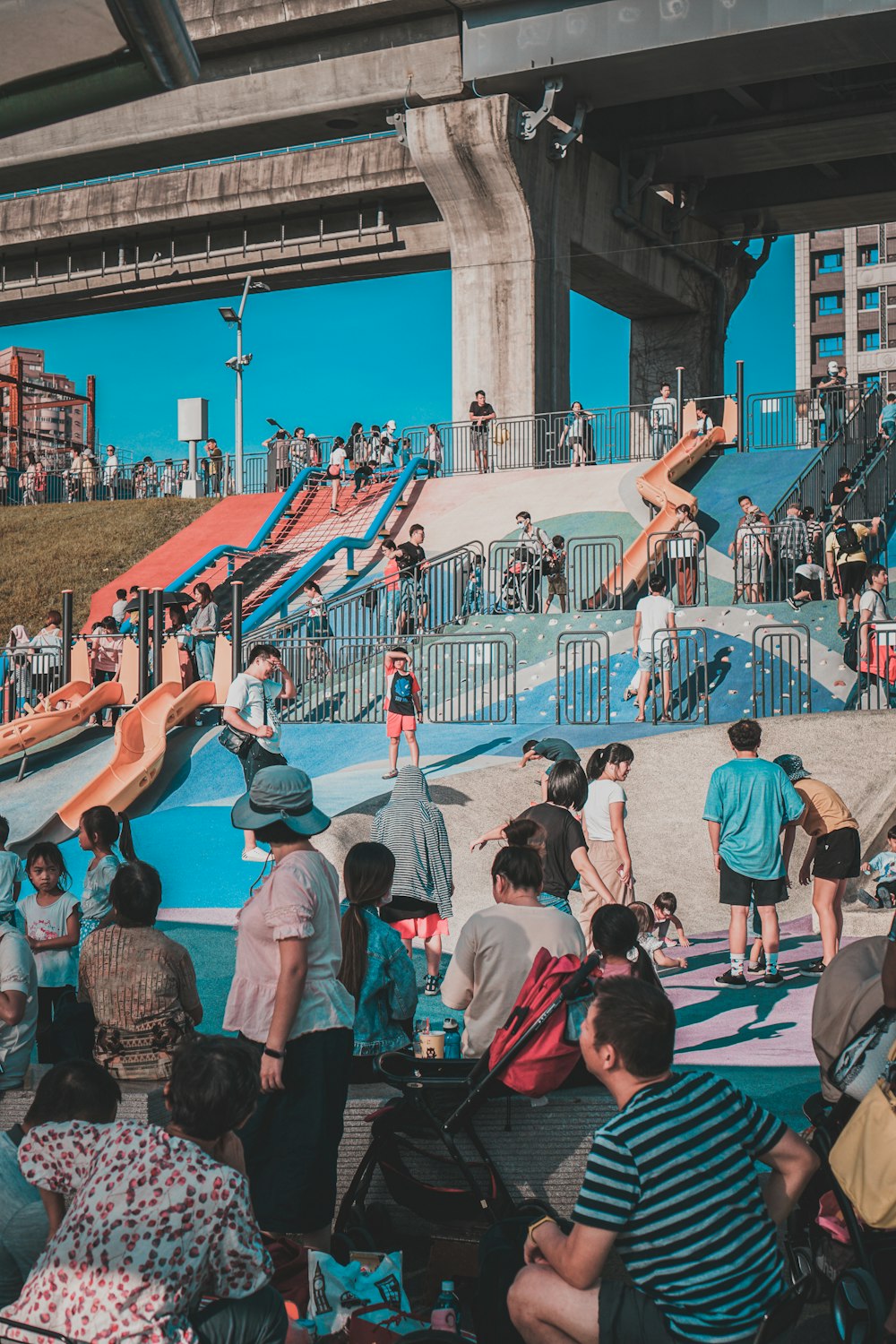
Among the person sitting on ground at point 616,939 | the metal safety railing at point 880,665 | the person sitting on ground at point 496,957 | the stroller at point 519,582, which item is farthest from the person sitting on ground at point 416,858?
the stroller at point 519,582

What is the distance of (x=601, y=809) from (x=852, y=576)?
27.8ft

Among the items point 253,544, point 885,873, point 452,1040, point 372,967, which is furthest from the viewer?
point 253,544

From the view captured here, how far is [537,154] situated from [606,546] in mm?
11538

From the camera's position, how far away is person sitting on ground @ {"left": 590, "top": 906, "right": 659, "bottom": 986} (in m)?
5.75

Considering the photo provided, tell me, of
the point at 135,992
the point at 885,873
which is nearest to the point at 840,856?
the point at 885,873

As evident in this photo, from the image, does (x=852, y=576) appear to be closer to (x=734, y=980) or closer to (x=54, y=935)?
(x=734, y=980)

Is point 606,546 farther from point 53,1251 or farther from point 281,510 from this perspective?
point 53,1251

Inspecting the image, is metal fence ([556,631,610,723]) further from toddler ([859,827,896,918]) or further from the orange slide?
toddler ([859,827,896,918])

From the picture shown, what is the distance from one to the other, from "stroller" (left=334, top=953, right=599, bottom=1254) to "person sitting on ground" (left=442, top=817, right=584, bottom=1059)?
1.29ft

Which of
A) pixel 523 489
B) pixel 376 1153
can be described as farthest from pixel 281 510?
pixel 376 1153

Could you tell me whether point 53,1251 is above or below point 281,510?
below

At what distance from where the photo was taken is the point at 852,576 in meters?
17.2

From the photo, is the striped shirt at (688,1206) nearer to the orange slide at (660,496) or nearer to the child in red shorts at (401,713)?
the child in red shorts at (401,713)

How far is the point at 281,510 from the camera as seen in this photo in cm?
2909
